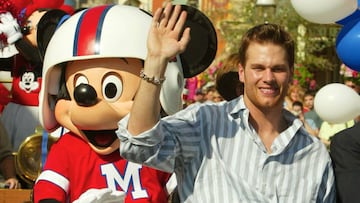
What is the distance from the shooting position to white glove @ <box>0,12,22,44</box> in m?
5.35

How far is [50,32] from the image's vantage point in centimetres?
464

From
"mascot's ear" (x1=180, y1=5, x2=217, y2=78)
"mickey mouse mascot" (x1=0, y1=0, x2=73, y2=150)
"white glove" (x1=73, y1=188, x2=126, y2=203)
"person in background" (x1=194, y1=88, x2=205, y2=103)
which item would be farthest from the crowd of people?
"person in background" (x1=194, y1=88, x2=205, y2=103)

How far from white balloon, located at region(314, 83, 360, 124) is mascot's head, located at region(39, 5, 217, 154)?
1374mm

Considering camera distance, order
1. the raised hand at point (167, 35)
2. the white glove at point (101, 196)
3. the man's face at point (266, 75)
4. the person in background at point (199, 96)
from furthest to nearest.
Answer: the person in background at point (199, 96) < the white glove at point (101, 196) < the man's face at point (266, 75) < the raised hand at point (167, 35)

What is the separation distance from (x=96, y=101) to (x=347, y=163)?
1289 mm

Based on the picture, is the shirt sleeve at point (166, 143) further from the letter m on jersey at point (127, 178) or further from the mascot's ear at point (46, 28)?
the mascot's ear at point (46, 28)

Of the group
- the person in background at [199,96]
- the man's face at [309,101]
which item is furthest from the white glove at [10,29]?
the person in background at [199,96]

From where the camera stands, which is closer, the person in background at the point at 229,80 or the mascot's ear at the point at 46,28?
the mascot's ear at the point at 46,28

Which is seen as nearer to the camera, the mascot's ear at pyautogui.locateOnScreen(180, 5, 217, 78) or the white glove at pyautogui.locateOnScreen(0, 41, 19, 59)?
A: the mascot's ear at pyautogui.locateOnScreen(180, 5, 217, 78)

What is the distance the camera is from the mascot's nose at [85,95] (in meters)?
3.95

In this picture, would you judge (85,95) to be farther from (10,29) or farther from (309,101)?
(309,101)

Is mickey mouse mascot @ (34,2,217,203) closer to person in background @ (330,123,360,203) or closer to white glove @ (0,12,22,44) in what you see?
person in background @ (330,123,360,203)

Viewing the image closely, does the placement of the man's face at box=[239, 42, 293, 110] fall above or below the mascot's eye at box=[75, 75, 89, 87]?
above

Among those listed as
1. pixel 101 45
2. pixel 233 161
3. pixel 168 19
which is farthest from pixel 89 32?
pixel 233 161
